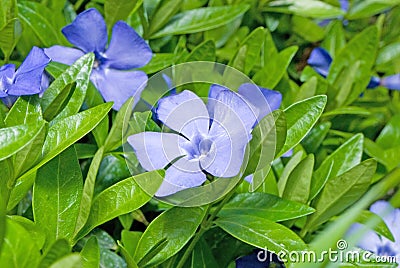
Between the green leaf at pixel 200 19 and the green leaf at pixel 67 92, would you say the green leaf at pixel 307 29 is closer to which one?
the green leaf at pixel 200 19

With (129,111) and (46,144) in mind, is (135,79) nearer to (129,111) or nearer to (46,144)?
(129,111)

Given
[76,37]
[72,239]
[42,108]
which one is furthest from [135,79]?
[72,239]

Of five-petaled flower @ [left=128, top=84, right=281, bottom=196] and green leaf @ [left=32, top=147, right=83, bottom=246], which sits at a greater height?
five-petaled flower @ [left=128, top=84, right=281, bottom=196]

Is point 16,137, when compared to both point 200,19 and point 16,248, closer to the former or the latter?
point 16,248

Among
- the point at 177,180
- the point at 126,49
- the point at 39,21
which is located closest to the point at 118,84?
the point at 126,49

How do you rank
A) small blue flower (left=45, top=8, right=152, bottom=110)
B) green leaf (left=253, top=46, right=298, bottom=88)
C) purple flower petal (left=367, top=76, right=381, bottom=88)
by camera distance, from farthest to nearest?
purple flower petal (left=367, top=76, right=381, bottom=88)
green leaf (left=253, top=46, right=298, bottom=88)
small blue flower (left=45, top=8, right=152, bottom=110)

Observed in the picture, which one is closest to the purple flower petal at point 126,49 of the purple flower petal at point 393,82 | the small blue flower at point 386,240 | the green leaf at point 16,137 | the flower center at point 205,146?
the flower center at point 205,146

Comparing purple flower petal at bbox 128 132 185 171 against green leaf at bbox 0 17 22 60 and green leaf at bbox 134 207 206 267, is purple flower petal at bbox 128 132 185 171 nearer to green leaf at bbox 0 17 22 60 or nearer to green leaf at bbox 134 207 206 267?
green leaf at bbox 134 207 206 267

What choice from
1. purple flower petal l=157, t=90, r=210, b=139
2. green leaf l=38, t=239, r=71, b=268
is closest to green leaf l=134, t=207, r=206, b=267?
purple flower petal l=157, t=90, r=210, b=139
